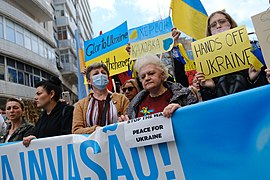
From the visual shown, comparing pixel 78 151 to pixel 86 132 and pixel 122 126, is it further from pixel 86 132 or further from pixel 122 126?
pixel 122 126

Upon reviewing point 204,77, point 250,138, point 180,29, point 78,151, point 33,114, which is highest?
point 33,114

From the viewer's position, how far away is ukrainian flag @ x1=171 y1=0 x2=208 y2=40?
365 cm

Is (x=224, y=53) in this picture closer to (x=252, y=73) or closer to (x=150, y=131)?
(x=252, y=73)

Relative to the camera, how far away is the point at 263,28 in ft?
7.62

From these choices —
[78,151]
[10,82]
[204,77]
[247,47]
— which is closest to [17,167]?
[78,151]

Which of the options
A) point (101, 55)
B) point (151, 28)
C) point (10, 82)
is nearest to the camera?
point (151, 28)

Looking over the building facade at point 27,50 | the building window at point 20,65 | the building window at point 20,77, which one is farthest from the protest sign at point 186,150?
the building window at point 20,65

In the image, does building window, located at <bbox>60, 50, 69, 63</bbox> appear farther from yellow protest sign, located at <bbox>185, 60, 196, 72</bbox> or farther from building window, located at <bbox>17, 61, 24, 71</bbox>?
yellow protest sign, located at <bbox>185, 60, 196, 72</bbox>

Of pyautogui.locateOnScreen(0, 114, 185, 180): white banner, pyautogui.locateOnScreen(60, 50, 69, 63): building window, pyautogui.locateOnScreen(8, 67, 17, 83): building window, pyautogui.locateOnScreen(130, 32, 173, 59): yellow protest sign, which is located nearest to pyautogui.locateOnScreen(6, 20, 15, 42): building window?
pyautogui.locateOnScreen(8, 67, 17, 83): building window

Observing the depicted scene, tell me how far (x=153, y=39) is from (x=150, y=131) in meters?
2.33

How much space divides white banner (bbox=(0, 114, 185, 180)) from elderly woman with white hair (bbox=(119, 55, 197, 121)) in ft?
0.91

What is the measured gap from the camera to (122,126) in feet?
7.63

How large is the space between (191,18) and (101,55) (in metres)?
1.94

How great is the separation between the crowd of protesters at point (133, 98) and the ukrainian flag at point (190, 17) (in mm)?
398
